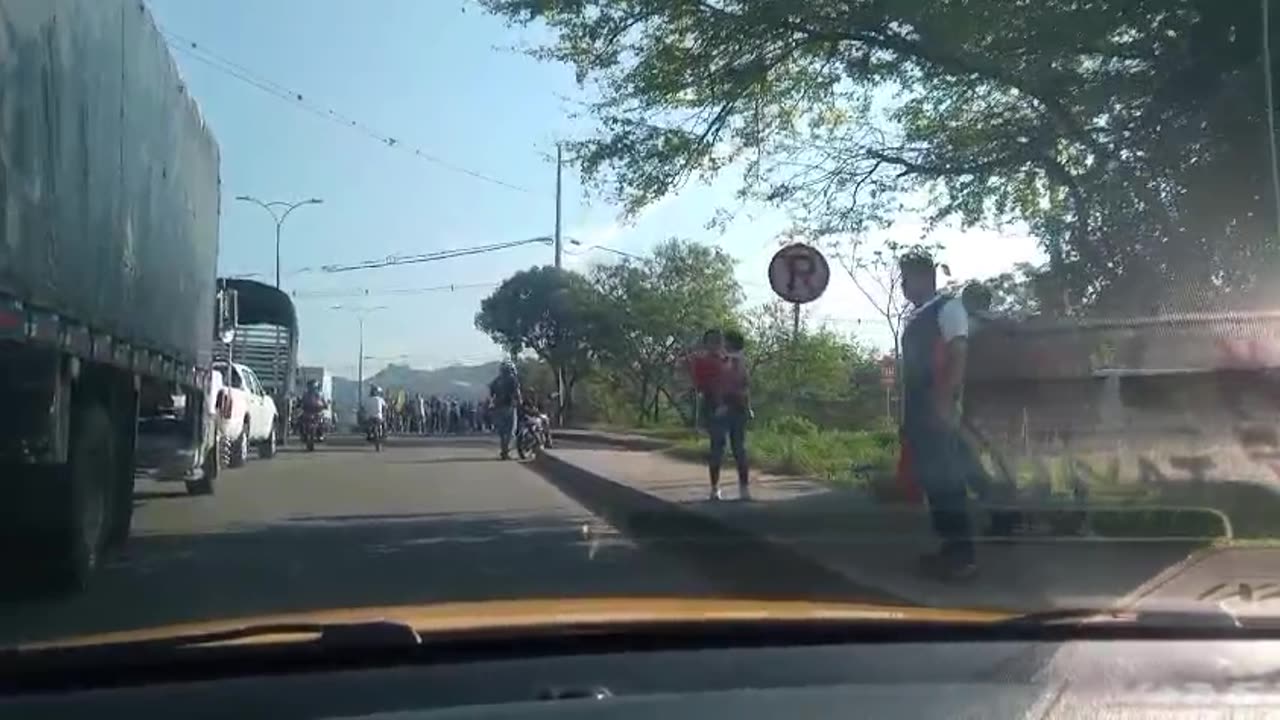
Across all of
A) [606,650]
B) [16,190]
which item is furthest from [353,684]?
[16,190]

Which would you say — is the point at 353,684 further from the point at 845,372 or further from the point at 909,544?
the point at 845,372

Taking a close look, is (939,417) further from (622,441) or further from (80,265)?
(622,441)

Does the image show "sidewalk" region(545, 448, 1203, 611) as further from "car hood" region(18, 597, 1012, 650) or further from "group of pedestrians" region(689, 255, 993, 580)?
"car hood" region(18, 597, 1012, 650)

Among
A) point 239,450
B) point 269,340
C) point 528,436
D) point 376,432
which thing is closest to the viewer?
point 239,450

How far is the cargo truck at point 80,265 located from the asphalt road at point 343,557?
0.51 m

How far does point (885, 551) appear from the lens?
9.98 m

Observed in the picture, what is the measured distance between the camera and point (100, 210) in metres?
8.98

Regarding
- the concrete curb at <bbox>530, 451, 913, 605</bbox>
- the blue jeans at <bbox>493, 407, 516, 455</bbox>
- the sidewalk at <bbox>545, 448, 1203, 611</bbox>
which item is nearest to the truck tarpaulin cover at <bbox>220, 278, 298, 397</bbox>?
the blue jeans at <bbox>493, 407, 516, 455</bbox>

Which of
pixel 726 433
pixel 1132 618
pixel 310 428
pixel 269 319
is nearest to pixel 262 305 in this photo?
pixel 269 319

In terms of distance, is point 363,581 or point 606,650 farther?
point 363,581

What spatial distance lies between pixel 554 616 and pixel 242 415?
18495 millimetres

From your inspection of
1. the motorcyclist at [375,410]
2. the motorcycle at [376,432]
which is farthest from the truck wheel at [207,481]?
the motorcyclist at [375,410]

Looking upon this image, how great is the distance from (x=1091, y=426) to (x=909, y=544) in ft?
4.80

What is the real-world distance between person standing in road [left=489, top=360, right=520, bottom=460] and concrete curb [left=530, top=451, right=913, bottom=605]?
992cm
